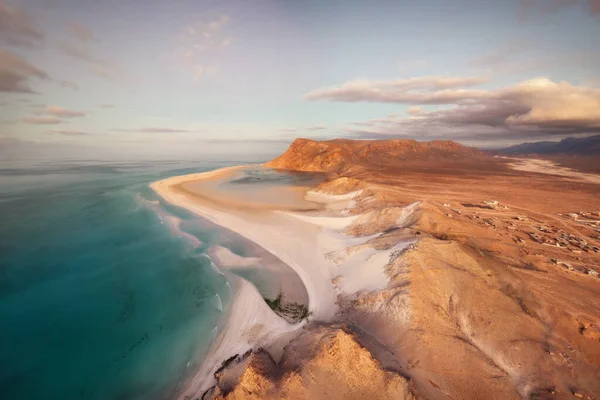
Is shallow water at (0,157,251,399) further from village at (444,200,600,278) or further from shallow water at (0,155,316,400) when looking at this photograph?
village at (444,200,600,278)

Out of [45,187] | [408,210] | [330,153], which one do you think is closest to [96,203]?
[45,187]

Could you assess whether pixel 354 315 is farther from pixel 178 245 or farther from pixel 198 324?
pixel 178 245

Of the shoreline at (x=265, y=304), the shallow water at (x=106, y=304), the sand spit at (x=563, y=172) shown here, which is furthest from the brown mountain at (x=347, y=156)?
the shallow water at (x=106, y=304)

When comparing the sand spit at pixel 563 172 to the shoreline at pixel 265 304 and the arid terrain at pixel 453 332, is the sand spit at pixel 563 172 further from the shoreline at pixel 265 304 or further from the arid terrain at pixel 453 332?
A: the shoreline at pixel 265 304

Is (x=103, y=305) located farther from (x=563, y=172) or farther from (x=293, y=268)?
(x=563, y=172)

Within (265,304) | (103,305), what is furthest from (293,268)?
(103,305)

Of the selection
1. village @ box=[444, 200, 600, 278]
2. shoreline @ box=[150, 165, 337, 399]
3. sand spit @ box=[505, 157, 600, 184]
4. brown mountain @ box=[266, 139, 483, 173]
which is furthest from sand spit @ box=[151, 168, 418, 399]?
sand spit @ box=[505, 157, 600, 184]

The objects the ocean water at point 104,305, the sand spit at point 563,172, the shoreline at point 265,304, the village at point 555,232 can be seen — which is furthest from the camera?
the sand spit at point 563,172
